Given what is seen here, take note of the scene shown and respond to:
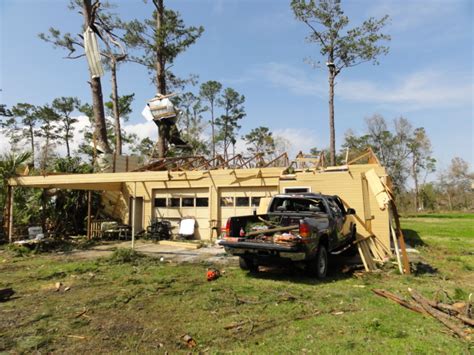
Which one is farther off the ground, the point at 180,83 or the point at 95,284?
the point at 180,83

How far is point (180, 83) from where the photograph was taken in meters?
28.2

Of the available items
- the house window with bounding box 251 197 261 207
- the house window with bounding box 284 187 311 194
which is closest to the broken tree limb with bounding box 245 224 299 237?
the house window with bounding box 284 187 311 194

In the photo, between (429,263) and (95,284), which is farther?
(429,263)

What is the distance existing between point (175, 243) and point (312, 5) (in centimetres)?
2067

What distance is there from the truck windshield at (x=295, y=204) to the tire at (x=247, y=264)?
1.50m

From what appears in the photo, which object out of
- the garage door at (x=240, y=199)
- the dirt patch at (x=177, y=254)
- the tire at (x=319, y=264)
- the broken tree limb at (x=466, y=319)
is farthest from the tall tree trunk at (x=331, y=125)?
the broken tree limb at (x=466, y=319)

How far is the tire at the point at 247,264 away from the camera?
25.8 ft

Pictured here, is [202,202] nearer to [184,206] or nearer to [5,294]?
[184,206]

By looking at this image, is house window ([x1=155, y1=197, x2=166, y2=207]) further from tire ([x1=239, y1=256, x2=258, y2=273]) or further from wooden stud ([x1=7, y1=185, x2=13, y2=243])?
tire ([x1=239, y1=256, x2=258, y2=273])

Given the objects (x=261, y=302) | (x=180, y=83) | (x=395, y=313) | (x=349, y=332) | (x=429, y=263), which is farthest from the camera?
(x=180, y=83)

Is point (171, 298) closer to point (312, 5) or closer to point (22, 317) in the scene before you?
point (22, 317)

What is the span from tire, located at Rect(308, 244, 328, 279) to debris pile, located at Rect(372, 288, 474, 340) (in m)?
1.83

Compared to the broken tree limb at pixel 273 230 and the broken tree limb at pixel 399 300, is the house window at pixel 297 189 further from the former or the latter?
the broken tree limb at pixel 399 300

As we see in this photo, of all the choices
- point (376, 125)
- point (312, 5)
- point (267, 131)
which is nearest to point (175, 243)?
point (312, 5)
